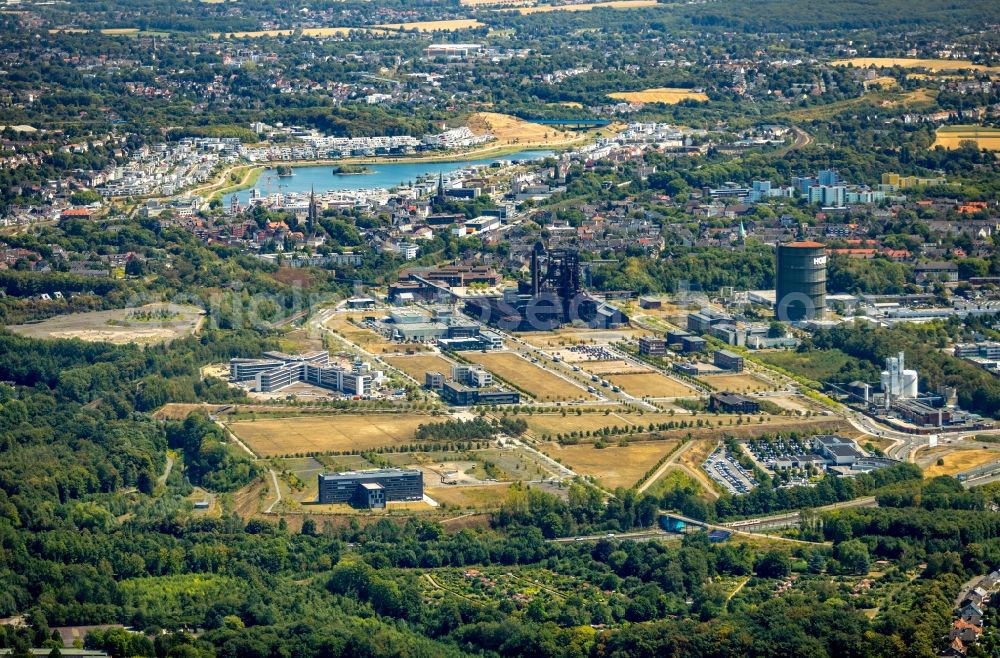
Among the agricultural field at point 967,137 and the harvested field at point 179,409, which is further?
the agricultural field at point 967,137

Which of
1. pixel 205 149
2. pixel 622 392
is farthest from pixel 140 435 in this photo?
pixel 205 149

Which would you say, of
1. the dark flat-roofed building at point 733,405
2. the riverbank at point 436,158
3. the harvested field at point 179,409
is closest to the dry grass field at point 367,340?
the harvested field at point 179,409

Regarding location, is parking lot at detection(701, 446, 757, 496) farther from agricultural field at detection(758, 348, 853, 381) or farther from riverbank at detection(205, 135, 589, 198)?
riverbank at detection(205, 135, 589, 198)

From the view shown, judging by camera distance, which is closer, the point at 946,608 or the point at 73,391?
the point at 946,608

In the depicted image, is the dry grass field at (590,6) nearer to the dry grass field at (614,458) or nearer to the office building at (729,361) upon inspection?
the office building at (729,361)

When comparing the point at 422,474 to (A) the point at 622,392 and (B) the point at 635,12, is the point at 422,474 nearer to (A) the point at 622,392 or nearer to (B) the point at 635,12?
(A) the point at 622,392

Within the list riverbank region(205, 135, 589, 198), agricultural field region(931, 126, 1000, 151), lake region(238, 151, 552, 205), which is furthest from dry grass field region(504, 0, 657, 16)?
agricultural field region(931, 126, 1000, 151)
